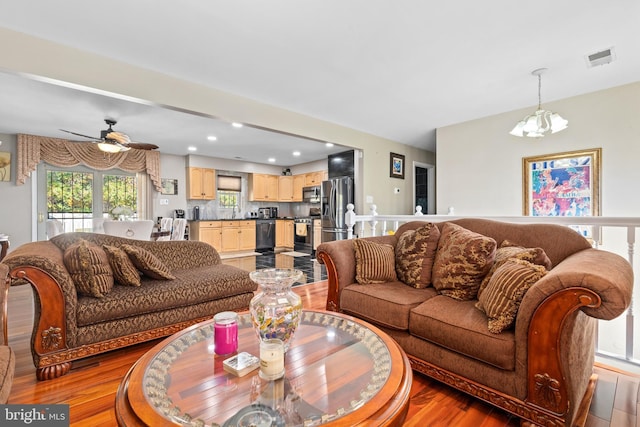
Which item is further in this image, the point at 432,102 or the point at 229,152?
Result: the point at 229,152

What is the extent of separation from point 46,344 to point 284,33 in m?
2.67

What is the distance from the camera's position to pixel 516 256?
5.54ft

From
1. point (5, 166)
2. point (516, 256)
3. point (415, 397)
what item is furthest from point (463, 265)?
point (5, 166)

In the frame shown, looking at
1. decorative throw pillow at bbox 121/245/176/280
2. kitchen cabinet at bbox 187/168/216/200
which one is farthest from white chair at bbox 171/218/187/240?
decorative throw pillow at bbox 121/245/176/280

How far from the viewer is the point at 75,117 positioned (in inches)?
159

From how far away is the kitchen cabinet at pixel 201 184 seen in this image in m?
6.68

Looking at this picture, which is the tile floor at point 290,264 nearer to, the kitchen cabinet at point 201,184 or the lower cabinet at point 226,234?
the lower cabinet at point 226,234

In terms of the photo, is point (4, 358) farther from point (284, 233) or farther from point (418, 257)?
point (284, 233)

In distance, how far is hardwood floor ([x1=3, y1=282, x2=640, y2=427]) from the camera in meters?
1.42

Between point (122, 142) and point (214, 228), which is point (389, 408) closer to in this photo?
point (122, 142)

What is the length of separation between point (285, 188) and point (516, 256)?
22.2 feet

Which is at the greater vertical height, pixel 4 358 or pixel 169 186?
pixel 169 186

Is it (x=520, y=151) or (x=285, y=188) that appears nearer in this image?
(x=520, y=151)

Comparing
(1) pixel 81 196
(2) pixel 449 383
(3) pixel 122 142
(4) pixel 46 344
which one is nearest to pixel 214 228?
(1) pixel 81 196
